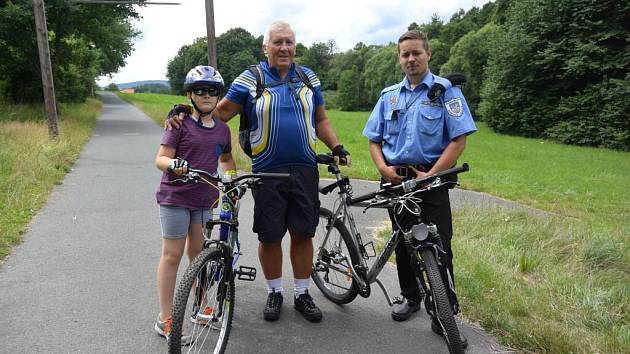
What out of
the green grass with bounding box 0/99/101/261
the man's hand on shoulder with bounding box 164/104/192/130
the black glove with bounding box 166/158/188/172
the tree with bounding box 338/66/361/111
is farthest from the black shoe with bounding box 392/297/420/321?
the tree with bounding box 338/66/361/111

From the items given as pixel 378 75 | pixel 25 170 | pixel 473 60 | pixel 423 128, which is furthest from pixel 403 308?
pixel 378 75

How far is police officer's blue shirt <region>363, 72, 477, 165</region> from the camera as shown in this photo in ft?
10.7

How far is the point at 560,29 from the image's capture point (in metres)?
22.7

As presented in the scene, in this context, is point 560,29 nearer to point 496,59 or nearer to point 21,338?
point 496,59

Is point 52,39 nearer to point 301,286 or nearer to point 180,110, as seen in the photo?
point 180,110

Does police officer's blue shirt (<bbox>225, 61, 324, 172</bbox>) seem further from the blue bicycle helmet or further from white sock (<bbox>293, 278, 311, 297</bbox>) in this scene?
white sock (<bbox>293, 278, 311, 297</bbox>)

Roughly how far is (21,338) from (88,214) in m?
3.59

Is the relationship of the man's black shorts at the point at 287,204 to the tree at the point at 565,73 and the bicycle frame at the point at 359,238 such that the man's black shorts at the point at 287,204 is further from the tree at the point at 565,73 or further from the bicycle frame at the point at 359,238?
the tree at the point at 565,73

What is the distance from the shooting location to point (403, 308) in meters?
3.73

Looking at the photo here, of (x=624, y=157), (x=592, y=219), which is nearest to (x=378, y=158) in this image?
(x=592, y=219)

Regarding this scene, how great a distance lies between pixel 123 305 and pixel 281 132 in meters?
1.84

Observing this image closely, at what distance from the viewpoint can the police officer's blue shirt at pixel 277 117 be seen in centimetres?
332

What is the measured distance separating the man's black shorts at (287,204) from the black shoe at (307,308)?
0.54 meters

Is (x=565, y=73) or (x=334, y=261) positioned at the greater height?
(x=565, y=73)
